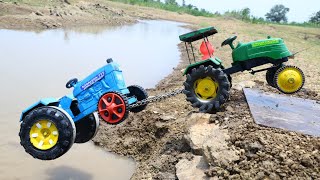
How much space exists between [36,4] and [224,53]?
20.4 metres

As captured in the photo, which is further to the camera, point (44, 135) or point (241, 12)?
point (241, 12)

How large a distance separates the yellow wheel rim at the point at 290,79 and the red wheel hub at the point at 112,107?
2.91 meters

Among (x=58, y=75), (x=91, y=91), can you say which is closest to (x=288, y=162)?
(x=91, y=91)

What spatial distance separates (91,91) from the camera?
236 inches

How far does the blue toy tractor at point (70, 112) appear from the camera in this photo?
18.3 feet

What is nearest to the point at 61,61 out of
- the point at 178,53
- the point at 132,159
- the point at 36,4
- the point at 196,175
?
the point at 178,53

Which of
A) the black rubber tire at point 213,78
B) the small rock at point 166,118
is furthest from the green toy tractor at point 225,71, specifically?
the small rock at point 166,118

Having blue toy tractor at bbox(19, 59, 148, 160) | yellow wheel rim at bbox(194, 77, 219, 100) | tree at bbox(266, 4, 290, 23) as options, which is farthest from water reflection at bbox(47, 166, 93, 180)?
tree at bbox(266, 4, 290, 23)

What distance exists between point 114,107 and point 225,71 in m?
2.35

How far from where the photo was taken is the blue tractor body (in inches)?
233

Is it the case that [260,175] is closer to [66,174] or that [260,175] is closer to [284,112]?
[284,112]

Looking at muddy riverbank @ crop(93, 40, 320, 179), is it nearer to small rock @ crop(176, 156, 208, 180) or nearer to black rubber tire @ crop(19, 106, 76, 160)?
small rock @ crop(176, 156, 208, 180)

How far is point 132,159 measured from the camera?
274 inches

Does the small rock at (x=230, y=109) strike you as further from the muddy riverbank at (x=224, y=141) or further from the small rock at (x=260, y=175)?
the small rock at (x=260, y=175)
